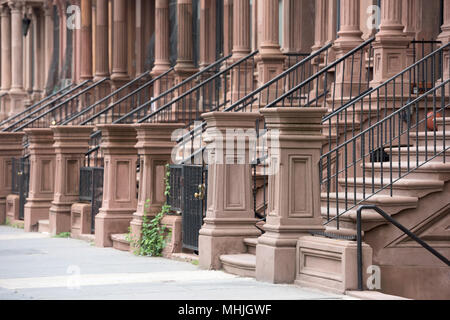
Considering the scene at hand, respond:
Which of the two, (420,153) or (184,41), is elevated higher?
(184,41)

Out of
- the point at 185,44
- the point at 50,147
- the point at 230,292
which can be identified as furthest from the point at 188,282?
the point at 185,44

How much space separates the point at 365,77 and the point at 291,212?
5.46 metres

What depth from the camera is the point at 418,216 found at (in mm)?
13008

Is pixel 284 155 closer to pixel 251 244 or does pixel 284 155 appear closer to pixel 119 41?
pixel 251 244

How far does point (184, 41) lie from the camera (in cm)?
2511

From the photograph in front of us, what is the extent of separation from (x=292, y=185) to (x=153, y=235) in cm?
402

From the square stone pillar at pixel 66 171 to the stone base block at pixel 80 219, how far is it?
26 cm

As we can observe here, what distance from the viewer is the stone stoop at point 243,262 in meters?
13.1

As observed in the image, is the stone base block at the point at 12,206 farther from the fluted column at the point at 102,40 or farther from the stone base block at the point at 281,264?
the stone base block at the point at 281,264

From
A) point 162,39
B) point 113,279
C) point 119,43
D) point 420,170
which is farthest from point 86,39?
point 420,170

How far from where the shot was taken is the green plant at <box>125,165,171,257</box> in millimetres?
15906

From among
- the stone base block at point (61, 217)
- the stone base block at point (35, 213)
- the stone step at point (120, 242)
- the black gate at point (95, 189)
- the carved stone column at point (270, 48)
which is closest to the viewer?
the stone step at point (120, 242)

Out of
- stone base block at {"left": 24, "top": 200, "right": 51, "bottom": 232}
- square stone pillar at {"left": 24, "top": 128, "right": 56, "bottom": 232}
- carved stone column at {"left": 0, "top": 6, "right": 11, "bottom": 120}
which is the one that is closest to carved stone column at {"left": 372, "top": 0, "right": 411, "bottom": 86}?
square stone pillar at {"left": 24, "top": 128, "right": 56, "bottom": 232}

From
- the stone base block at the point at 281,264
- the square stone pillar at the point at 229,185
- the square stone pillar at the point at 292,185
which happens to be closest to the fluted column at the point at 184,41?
the square stone pillar at the point at 229,185
